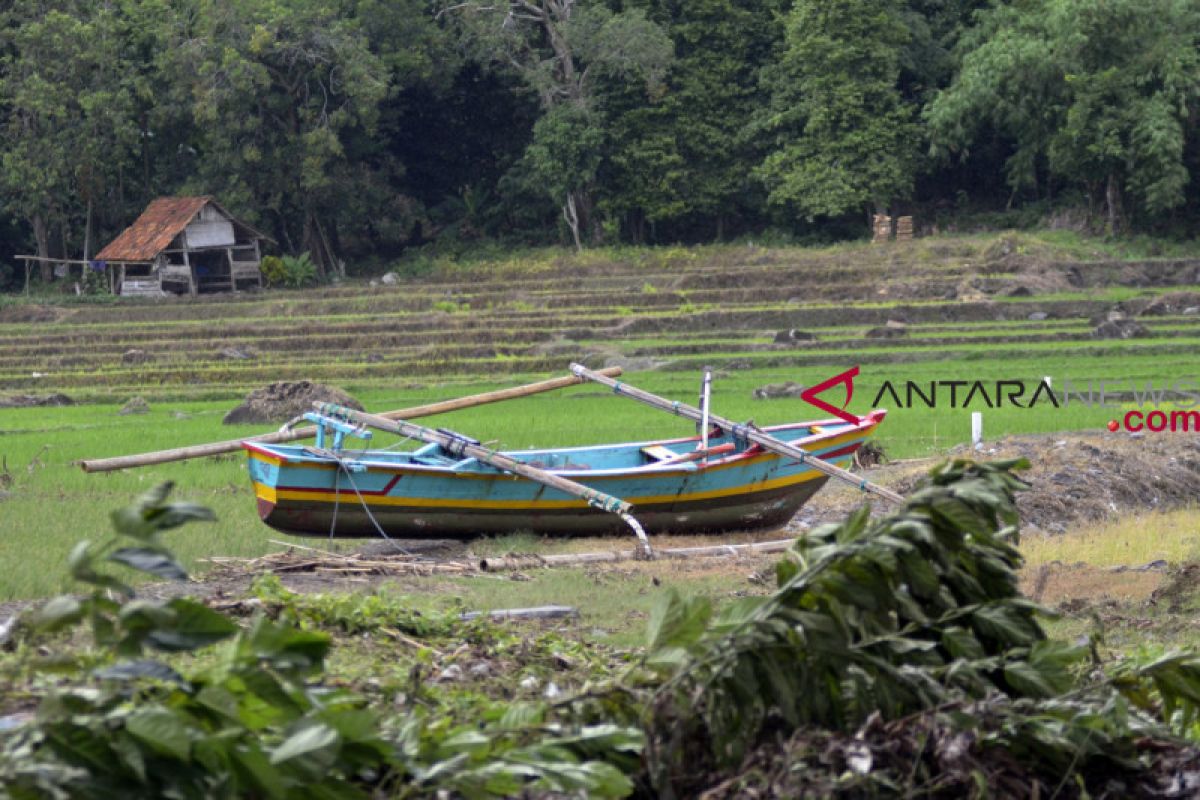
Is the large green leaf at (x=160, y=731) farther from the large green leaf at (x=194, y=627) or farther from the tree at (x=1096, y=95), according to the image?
the tree at (x=1096, y=95)

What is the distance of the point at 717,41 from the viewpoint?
38656mm

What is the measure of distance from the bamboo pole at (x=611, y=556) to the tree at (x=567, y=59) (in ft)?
89.4

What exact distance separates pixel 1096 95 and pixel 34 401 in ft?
72.0

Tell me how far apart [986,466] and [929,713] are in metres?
0.67

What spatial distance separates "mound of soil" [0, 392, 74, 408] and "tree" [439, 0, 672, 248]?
1676 centimetres

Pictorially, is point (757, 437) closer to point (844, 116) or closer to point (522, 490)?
point (522, 490)

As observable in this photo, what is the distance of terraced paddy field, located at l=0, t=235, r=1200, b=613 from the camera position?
1595cm

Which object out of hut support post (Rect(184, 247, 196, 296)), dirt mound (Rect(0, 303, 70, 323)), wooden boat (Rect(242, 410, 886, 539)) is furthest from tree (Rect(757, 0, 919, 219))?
wooden boat (Rect(242, 410, 886, 539))

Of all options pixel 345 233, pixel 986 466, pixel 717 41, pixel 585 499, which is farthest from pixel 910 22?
pixel 986 466

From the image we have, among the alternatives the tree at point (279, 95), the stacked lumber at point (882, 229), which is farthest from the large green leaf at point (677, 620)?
the tree at point (279, 95)

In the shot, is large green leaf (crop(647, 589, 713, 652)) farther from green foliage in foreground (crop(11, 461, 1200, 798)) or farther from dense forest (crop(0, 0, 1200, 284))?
dense forest (crop(0, 0, 1200, 284))

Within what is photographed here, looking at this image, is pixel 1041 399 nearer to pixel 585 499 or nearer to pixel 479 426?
pixel 479 426

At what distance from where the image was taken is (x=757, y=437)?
10.5m

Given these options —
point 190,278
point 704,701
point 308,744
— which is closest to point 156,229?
point 190,278
